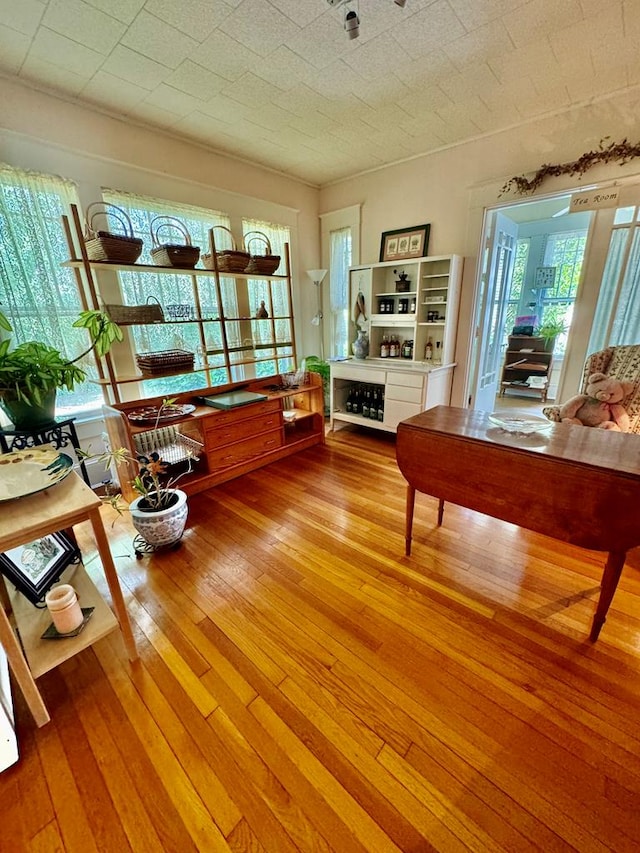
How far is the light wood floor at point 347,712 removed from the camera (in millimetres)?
927

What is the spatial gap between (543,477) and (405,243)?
2994 mm

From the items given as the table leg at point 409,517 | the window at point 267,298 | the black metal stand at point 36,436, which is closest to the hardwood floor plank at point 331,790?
the table leg at point 409,517

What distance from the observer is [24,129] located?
216cm

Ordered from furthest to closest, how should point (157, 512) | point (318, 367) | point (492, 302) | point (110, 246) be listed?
1. point (318, 367)
2. point (492, 302)
3. point (110, 246)
4. point (157, 512)

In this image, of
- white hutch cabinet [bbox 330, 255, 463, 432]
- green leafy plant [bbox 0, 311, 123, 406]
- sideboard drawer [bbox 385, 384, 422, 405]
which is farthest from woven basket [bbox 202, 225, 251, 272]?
sideboard drawer [bbox 385, 384, 422, 405]

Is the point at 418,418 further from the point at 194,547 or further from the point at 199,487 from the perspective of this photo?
the point at 199,487

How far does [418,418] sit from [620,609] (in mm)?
1244

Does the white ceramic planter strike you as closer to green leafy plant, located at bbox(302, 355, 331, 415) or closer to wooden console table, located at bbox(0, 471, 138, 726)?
wooden console table, located at bbox(0, 471, 138, 726)

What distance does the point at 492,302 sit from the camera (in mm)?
3453

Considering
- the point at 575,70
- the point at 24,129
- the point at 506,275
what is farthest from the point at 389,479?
the point at 24,129

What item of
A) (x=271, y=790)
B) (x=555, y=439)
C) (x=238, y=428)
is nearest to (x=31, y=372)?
(x=238, y=428)

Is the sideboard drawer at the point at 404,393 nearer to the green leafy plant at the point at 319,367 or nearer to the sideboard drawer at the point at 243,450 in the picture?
the green leafy plant at the point at 319,367

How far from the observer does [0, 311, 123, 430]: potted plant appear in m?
→ 1.77

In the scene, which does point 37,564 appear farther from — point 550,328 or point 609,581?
point 550,328
